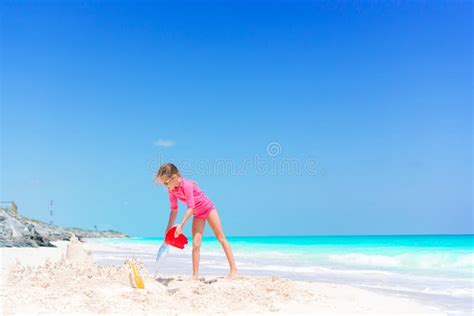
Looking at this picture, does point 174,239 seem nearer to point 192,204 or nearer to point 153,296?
point 192,204

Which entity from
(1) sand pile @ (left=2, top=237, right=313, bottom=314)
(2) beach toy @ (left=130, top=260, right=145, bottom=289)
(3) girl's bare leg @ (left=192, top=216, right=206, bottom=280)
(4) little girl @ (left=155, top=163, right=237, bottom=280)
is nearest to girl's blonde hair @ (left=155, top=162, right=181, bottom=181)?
(4) little girl @ (left=155, top=163, right=237, bottom=280)

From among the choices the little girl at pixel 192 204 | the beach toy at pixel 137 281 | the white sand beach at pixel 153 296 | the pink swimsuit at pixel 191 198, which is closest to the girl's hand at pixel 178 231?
the little girl at pixel 192 204

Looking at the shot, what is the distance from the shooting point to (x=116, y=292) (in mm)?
4262

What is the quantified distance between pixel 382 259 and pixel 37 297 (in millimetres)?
12887

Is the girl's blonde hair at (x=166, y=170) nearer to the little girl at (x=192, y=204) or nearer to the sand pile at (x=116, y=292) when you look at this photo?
the little girl at (x=192, y=204)

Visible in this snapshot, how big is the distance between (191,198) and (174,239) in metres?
0.47

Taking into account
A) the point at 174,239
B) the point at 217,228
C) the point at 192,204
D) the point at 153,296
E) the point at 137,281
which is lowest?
the point at 153,296

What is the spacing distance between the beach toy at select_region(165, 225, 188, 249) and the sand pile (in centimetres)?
39

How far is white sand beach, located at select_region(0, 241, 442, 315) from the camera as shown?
398cm

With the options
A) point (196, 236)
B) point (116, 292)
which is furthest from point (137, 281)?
point (196, 236)

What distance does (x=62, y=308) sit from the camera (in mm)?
3867

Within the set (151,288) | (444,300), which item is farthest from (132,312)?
(444,300)

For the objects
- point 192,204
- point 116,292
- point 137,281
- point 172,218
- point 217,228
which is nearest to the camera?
point 116,292

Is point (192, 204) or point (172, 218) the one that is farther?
point (172, 218)
